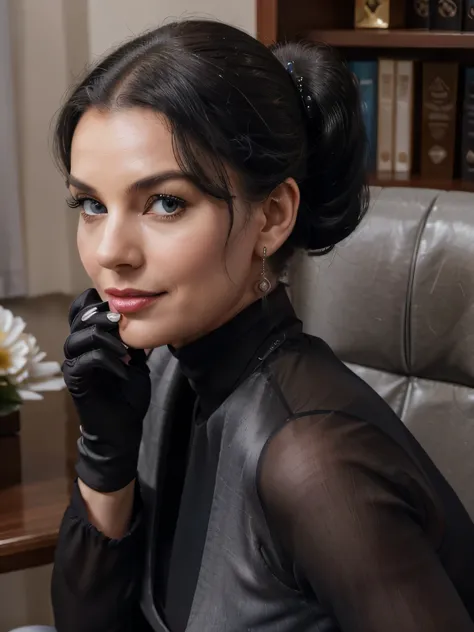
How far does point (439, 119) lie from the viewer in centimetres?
171

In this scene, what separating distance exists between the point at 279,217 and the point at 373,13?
971mm

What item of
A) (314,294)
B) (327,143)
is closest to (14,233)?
(314,294)

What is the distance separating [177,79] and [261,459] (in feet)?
1.11

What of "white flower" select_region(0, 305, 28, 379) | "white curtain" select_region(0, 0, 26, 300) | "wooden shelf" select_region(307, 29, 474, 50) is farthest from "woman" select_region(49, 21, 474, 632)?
"white curtain" select_region(0, 0, 26, 300)

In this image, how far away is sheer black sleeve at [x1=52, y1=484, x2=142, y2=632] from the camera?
1.11m

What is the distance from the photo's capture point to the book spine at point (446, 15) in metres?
1.63

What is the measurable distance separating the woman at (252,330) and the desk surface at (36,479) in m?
0.27

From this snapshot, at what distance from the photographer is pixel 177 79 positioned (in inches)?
32.2

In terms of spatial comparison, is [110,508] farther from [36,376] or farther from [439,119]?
[439,119]

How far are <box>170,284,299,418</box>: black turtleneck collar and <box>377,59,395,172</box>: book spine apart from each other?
86 centimetres

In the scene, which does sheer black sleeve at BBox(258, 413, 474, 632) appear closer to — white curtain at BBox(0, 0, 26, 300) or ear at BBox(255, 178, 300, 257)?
ear at BBox(255, 178, 300, 257)

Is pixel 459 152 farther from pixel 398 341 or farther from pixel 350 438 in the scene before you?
pixel 350 438

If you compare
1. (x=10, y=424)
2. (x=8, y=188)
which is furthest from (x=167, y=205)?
(x=8, y=188)

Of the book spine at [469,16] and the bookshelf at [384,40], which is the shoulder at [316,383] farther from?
the book spine at [469,16]
